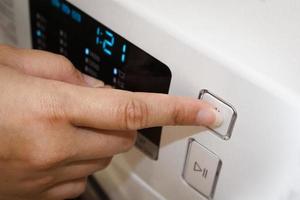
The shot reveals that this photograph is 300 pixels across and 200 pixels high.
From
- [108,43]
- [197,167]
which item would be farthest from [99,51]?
[197,167]

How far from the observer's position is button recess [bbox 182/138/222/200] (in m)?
0.38

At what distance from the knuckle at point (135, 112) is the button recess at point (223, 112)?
0.05 meters

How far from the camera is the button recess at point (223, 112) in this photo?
1.12ft

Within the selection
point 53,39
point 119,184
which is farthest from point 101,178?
point 53,39

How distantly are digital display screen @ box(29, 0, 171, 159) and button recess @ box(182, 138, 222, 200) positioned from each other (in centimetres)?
4

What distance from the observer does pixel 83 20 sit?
437 millimetres

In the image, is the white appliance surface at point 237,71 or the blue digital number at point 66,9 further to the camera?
the blue digital number at point 66,9

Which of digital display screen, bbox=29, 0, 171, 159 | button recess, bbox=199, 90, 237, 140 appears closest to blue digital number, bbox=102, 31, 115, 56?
digital display screen, bbox=29, 0, 171, 159

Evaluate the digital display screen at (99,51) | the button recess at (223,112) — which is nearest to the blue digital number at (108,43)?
the digital display screen at (99,51)

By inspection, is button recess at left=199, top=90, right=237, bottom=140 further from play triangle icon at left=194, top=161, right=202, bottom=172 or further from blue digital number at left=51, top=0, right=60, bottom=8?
blue digital number at left=51, top=0, right=60, bottom=8

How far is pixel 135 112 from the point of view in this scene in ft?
1.21

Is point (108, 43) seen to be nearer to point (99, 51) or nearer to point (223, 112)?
point (99, 51)

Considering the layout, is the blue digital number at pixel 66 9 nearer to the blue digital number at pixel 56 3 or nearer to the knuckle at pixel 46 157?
the blue digital number at pixel 56 3

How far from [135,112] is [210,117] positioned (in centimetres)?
6
